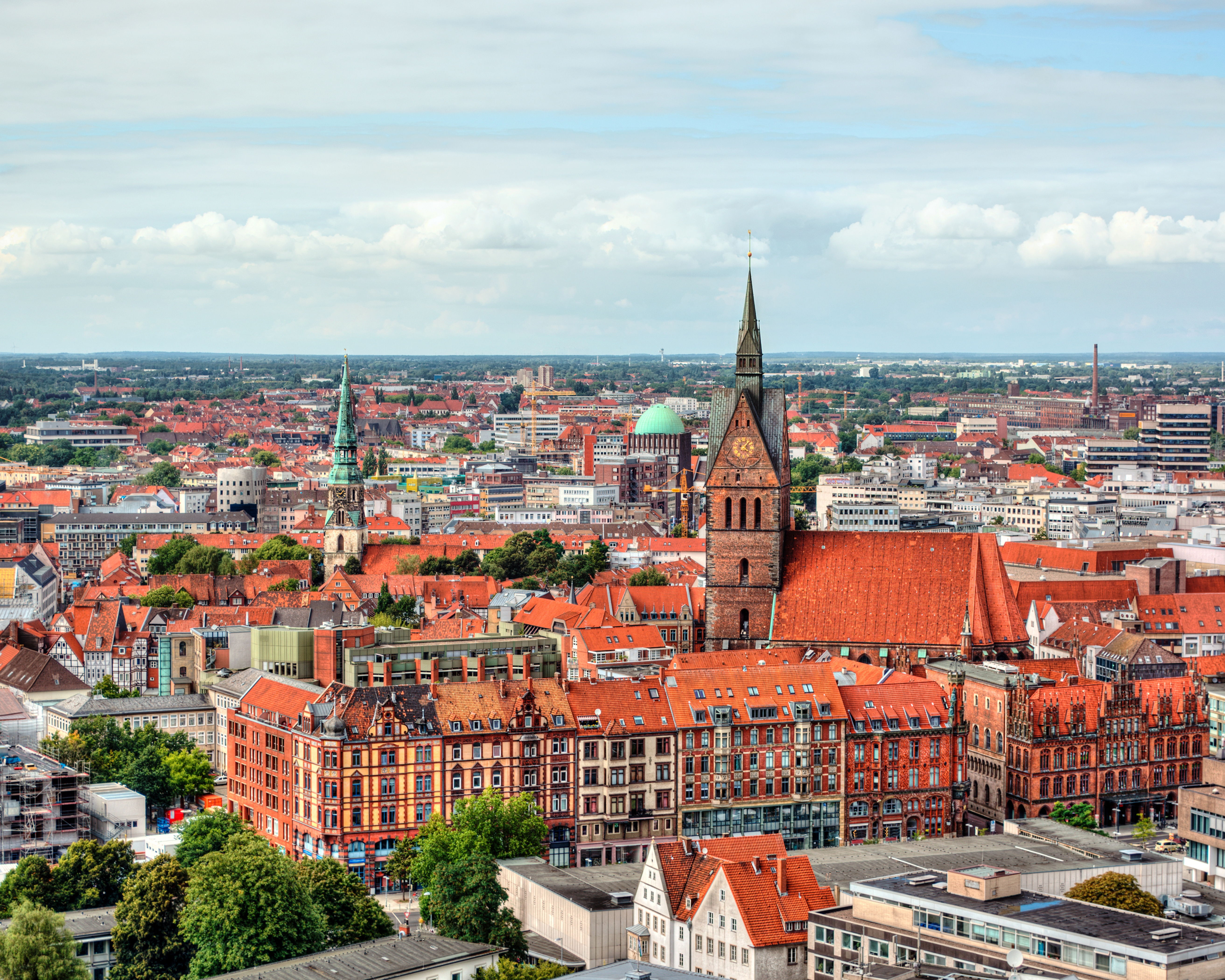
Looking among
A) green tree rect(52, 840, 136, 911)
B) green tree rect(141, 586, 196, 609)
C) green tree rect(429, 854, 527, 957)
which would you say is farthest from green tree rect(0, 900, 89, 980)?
green tree rect(141, 586, 196, 609)

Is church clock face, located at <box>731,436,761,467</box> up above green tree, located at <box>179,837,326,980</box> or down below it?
above

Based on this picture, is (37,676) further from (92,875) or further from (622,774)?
(622,774)

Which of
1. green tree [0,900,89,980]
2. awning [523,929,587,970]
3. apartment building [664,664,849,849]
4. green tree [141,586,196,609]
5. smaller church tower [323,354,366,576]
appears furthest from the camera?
smaller church tower [323,354,366,576]

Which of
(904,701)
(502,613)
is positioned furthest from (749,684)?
(502,613)

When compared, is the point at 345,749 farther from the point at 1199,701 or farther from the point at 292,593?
the point at 292,593

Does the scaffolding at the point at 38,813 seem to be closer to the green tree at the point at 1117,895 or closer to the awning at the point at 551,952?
the awning at the point at 551,952

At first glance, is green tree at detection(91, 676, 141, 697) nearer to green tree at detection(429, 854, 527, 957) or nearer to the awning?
green tree at detection(429, 854, 527, 957)
